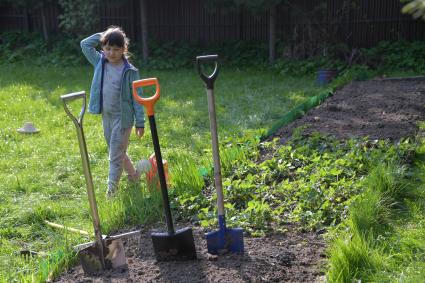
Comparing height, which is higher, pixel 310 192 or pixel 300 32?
pixel 300 32

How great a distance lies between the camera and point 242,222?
405 cm

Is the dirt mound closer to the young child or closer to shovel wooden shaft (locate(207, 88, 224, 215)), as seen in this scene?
the young child

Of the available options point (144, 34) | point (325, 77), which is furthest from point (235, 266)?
point (144, 34)

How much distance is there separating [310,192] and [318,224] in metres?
0.42

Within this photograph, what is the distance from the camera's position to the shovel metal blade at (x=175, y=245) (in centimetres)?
345

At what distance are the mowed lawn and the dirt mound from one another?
68 centimetres

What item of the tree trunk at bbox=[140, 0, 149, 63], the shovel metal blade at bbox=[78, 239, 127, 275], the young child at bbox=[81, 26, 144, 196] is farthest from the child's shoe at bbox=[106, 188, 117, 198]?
the tree trunk at bbox=[140, 0, 149, 63]

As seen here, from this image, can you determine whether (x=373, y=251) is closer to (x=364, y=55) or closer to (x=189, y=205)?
(x=189, y=205)

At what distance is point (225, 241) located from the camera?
3.57 metres

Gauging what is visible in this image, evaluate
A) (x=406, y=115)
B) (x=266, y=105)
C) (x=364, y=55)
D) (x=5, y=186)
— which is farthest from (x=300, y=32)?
(x=5, y=186)

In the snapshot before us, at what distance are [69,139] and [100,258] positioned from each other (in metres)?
4.08

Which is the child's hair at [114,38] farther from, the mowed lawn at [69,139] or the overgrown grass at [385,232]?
the overgrown grass at [385,232]

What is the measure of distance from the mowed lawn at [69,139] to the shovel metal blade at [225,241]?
3.05 feet

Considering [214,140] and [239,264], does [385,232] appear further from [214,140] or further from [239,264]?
[214,140]
